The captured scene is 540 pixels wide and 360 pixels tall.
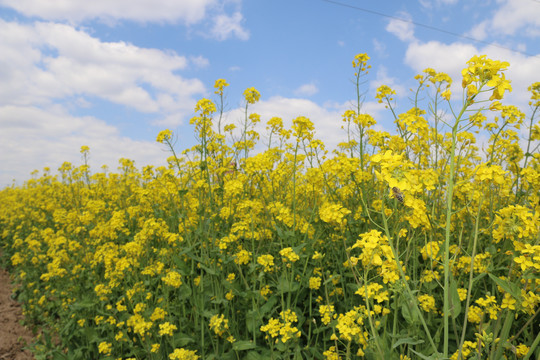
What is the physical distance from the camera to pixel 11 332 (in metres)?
5.02

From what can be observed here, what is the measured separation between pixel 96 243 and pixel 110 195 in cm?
303

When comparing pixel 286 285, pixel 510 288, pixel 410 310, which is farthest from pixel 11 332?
pixel 510 288

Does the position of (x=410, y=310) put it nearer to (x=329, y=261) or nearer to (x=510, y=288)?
(x=510, y=288)

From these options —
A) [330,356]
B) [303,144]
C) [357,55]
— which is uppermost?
[357,55]

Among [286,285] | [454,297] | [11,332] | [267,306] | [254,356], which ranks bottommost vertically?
[11,332]

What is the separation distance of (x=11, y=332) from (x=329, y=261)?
4.77 meters

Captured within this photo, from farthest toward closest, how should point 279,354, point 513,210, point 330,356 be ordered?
point 279,354 < point 330,356 < point 513,210

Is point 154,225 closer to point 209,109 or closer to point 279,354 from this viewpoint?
point 209,109

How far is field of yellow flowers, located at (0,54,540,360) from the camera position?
1993 mm

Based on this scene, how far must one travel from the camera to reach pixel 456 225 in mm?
3252

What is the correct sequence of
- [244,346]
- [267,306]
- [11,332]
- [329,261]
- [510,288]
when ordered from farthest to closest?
[11,332] → [329,261] → [267,306] → [244,346] → [510,288]

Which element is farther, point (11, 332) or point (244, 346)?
point (11, 332)

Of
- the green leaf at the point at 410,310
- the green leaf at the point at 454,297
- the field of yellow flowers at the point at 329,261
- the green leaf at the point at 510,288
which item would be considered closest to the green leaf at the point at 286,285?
the field of yellow flowers at the point at 329,261

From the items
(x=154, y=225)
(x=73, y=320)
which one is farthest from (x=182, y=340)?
(x=73, y=320)
